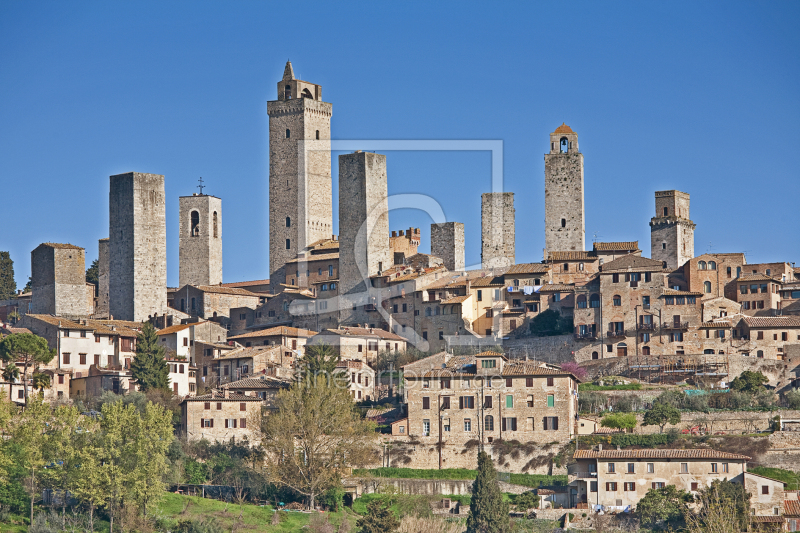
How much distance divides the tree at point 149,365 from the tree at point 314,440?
31.3 ft

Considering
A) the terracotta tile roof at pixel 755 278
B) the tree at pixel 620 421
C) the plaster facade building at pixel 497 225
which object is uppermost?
the plaster facade building at pixel 497 225

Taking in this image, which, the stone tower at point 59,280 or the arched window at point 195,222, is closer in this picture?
the stone tower at point 59,280

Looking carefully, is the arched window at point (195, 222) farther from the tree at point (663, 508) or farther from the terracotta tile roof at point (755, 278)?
the tree at point (663, 508)

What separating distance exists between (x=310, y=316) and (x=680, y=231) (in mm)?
21050

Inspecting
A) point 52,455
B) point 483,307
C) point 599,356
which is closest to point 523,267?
point 483,307

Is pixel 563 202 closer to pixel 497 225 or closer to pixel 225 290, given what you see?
pixel 497 225

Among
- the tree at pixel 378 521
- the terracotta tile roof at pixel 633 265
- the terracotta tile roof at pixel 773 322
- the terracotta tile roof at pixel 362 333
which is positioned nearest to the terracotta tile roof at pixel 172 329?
the terracotta tile roof at pixel 362 333

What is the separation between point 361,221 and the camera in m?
88.4

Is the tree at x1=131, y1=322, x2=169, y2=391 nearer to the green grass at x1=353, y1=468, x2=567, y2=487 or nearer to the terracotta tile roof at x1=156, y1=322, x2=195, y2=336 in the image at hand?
the terracotta tile roof at x1=156, y1=322, x2=195, y2=336

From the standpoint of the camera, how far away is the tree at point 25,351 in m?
69.8

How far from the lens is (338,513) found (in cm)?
6047

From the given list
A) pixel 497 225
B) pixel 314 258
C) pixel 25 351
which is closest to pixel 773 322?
pixel 497 225

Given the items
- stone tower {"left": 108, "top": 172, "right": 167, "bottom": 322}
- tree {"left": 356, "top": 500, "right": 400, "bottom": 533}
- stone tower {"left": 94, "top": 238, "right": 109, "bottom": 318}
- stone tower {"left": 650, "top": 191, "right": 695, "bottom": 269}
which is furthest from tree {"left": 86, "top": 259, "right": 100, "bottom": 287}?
tree {"left": 356, "top": 500, "right": 400, "bottom": 533}

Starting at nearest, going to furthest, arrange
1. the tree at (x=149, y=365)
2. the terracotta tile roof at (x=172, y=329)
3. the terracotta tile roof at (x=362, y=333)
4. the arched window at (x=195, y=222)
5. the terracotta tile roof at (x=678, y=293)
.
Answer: the tree at (x=149, y=365) < the terracotta tile roof at (x=678, y=293) < the terracotta tile roof at (x=172, y=329) < the terracotta tile roof at (x=362, y=333) < the arched window at (x=195, y=222)
